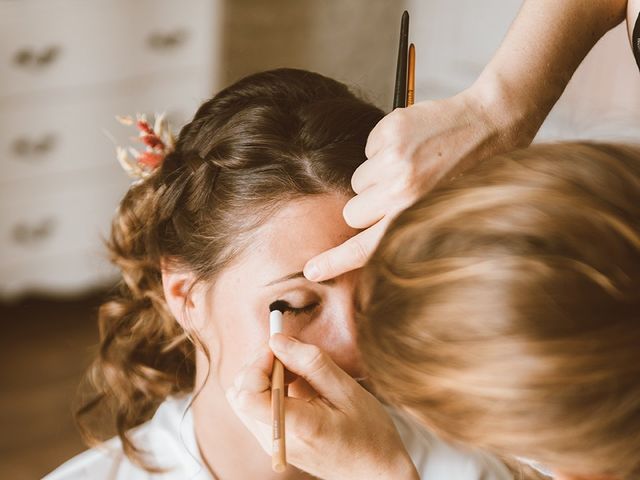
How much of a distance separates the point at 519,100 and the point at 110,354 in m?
0.78

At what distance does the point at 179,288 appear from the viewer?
3.79 feet

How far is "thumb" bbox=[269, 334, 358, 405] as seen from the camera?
0.85 m

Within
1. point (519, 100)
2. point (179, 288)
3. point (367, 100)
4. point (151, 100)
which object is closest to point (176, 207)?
point (179, 288)

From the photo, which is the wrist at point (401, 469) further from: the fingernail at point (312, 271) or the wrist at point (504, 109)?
the wrist at point (504, 109)

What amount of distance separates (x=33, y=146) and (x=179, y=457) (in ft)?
4.84

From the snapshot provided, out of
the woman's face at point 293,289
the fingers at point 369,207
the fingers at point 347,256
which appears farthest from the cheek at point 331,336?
the fingers at point 369,207

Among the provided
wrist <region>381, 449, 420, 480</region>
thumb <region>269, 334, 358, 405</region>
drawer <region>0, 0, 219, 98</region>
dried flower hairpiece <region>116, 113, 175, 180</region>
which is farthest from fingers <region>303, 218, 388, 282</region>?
drawer <region>0, 0, 219, 98</region>

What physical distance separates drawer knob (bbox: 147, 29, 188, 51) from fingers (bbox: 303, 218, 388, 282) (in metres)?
1.63

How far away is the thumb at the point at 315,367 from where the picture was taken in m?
0.85

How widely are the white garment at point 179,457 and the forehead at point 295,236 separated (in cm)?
29

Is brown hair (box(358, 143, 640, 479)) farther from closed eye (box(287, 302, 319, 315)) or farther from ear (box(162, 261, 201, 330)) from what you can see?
ear (box(162, 261, 201, 330))

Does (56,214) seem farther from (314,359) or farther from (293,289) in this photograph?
(314,359)

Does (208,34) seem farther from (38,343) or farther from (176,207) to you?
(176,207)

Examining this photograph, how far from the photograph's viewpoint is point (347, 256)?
2.94 feet
